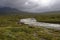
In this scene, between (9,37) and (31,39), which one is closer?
(9,37)

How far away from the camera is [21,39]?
68.2 feet

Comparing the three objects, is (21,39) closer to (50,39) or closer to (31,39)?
(31,39)

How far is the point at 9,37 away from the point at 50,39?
7160mm

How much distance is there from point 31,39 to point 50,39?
3.50m

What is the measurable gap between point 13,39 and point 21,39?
154cm

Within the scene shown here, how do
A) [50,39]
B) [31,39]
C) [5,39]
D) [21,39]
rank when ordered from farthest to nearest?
[50,39], [31,39], [21,39], [5,39]

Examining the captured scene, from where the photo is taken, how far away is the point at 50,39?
79.6ft

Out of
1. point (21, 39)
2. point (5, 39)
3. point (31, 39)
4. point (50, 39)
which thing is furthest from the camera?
point (50, 39)

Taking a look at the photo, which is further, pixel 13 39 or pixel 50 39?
pixel 50 39

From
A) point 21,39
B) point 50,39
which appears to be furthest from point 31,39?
point 50,39

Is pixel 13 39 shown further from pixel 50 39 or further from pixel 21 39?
pixel 50 39

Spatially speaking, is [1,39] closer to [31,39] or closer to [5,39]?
[5,39]

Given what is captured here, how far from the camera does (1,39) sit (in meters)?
19.2

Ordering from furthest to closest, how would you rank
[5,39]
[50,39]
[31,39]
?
[50,39], [31,39], [5,39]
